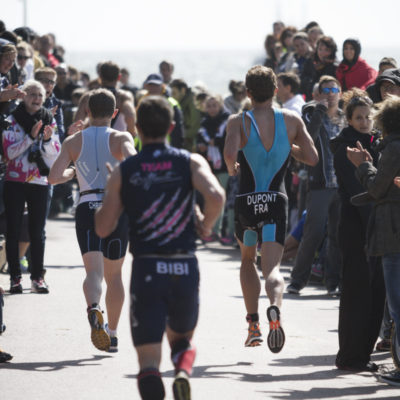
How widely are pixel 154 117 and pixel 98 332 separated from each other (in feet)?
8.00

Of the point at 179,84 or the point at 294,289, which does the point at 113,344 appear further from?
the point at 179,84

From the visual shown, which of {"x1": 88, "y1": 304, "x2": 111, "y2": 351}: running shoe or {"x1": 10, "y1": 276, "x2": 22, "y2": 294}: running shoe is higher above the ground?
{"x1": 88, "y1": 304, "x2": 111, "y2": 351}: running shoe

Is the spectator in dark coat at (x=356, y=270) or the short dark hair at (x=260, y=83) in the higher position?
the short dark hair at (x=260, y=83)

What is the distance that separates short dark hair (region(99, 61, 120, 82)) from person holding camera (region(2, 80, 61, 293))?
0.75 metres

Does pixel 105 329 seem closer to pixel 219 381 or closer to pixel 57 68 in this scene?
pixel 219 381

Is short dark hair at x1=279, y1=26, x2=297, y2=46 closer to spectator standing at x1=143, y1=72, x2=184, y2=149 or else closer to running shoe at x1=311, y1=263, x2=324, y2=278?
spectator standing at x1=143, y1=72, x2=184, y2=149

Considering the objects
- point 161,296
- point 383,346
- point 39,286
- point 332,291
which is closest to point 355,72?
point 332,291

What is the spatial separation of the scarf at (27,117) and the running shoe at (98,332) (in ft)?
12.5

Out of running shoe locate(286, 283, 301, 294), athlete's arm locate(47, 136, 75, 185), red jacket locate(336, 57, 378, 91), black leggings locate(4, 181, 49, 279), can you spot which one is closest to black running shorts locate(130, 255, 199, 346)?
athlete's arm locate(47, 136, 75, 185)

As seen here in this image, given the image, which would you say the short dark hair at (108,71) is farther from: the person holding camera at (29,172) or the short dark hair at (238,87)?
the short dark hair at (238,87)

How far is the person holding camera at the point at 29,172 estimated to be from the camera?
425 inches

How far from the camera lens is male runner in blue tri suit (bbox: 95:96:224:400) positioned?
5.37 m

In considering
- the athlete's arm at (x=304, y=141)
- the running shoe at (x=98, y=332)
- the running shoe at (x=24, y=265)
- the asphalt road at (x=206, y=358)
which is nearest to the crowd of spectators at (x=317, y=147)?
the athlete's arm at (x=304, y=141)

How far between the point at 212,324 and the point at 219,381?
7.56ft
